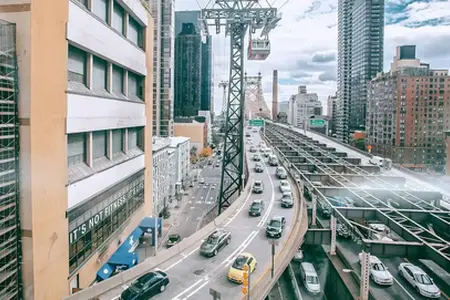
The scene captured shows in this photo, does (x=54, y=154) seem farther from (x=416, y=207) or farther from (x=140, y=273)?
(x=416, y=207)

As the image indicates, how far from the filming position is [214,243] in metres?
17.6

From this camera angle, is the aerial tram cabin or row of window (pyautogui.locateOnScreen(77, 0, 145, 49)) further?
the aerial tram cabin

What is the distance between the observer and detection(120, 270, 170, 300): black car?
41.2ft

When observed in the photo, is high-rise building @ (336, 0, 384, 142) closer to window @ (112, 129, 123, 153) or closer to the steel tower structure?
the steel tower structure

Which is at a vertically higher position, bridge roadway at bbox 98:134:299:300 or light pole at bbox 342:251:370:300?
bridge roadway at bbox 98:134:299:300

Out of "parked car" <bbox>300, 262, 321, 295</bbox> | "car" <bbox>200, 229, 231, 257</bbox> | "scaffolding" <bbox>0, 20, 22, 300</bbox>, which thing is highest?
"scaffolding" <bbox>0, 20, 22, 300</bbox>

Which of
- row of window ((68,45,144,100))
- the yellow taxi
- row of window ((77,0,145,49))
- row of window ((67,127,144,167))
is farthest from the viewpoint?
row of window ((77,0,145,49))

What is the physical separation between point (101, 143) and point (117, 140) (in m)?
2.14

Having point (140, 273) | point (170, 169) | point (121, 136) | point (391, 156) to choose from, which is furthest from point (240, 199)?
point (391, 156)

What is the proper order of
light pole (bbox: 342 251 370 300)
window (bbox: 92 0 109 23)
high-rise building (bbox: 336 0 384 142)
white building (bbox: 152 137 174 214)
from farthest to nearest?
high-rise building (bbox: 336 0 384 142) < white building (bbox: 152 137 174 214) < light pole (bbox: 342 251 370 300) < window (bbox: 92 0 109 23)

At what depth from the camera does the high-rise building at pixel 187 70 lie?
534 ft

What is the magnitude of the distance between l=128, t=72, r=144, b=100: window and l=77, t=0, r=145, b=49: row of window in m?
2.20

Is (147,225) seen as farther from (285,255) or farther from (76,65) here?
(76,65)

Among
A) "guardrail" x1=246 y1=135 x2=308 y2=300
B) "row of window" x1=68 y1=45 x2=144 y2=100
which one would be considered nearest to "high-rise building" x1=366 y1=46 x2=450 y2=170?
"guardrail" x1=246 y1=135 x2=308 y2=300
